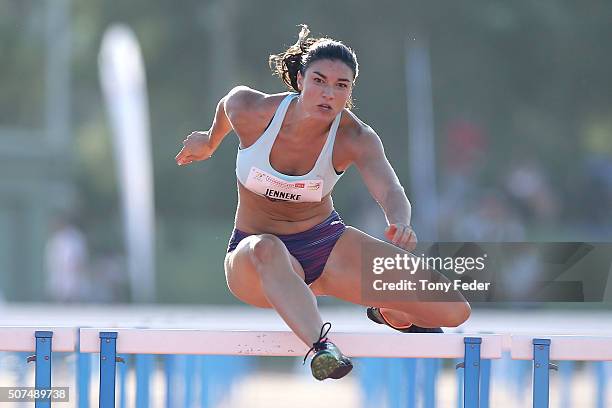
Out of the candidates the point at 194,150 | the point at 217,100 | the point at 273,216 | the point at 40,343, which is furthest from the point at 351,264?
the point at 217,100

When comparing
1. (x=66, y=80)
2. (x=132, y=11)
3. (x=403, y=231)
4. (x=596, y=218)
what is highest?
(x=132, y=11)

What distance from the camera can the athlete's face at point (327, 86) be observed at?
3584 mm

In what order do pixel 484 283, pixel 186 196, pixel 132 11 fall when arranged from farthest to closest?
1. pixel 132 11
2. pixel 186 196
3. pixel 484 283

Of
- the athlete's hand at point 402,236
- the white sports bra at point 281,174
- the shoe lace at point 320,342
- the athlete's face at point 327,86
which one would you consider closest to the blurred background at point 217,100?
the white sports bra at point 281,174

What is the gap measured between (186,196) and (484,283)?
36.0 ft

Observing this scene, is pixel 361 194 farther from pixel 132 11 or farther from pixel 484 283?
pixel 484 283

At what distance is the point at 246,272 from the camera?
3600mm

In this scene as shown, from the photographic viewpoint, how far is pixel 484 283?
4270 mm

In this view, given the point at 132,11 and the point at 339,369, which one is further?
the point at 132,11

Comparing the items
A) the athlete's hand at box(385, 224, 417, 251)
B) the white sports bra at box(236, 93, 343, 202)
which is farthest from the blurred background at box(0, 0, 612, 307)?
the athlete's hand at box(385, 224, 417, 251)

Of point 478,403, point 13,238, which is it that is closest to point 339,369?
point 478,403

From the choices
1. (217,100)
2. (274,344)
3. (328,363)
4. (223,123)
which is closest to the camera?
(328,363)

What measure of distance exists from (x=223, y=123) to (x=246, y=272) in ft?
1.79

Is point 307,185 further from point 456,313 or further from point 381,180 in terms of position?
point 456,313
